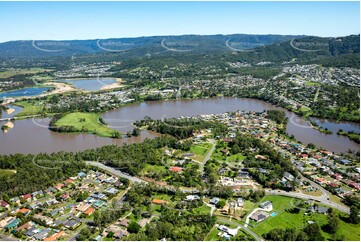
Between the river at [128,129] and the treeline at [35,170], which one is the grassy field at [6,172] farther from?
the river at [128,129]

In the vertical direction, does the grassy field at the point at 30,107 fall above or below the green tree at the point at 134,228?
below

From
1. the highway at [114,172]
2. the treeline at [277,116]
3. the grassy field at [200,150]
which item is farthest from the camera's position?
the treeline at [277,116]

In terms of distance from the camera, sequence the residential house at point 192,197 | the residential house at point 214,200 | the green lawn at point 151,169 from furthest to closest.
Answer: the green lawn at point 151,169 < the residential house at point 192,197 < the residential house at point 214,200

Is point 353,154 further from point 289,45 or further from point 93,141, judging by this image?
point 289,45

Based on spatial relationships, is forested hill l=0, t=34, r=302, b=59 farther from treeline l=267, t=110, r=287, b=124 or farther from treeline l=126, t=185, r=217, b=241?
treeline l=126, t=185, r=217, b=241

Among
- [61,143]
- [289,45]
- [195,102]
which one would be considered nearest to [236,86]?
[195,102]

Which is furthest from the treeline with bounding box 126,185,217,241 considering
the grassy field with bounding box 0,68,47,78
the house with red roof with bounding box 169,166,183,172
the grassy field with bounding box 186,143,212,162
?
the grassy field with bounding box 0,68,47,78

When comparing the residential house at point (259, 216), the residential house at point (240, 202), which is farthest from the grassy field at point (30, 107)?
the residential house at point (259, 216)
